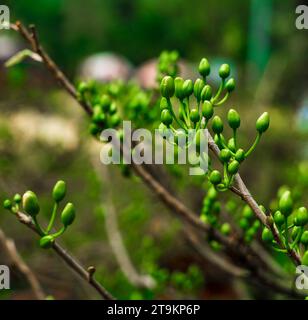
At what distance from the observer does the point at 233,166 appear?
1.12 meters

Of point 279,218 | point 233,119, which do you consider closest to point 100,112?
point 233,119

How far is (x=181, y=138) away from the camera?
1192 mm

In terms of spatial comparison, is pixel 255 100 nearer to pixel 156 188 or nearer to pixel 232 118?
pixel 156 188

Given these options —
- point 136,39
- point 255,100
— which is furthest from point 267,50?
point 255,100

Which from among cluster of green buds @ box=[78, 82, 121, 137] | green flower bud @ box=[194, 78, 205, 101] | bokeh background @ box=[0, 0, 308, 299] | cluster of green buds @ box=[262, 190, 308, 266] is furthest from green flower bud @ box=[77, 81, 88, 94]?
cluster of green buds @ box=[262, 190, 308, 266]

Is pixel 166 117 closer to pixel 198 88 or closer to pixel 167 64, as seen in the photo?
pixel 198 88

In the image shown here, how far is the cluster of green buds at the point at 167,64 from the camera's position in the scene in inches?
79.6

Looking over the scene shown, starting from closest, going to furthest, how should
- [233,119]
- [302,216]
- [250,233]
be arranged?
[302,216]
[233,119]
[250,233]

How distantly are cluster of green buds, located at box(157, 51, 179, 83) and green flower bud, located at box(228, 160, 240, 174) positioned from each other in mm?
927

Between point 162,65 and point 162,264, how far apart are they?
4.91 meters

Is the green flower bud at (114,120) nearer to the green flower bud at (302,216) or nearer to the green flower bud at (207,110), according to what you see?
the green flower bud at (207,110)

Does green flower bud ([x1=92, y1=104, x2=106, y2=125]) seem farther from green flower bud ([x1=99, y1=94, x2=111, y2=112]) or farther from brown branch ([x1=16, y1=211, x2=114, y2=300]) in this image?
brown branch ([x1=16, y1=211, x2=114, y2=300])

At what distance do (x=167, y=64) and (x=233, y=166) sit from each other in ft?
3.24

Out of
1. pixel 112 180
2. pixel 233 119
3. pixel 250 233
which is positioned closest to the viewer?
pixel 233 119
